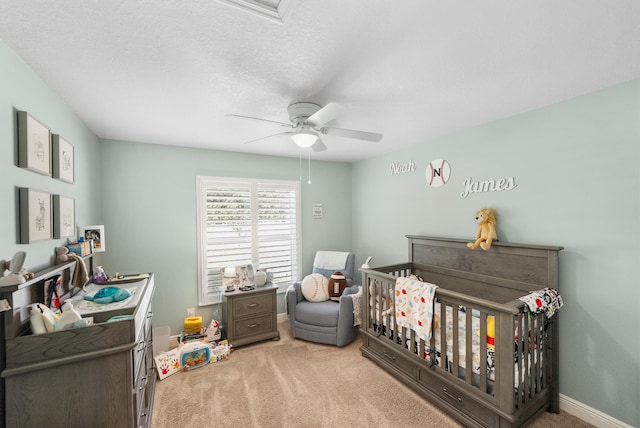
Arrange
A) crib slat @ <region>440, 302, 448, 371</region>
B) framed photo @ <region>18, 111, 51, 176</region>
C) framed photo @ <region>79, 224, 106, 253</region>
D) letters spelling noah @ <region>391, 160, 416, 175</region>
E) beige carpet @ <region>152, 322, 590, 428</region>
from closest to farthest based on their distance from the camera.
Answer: framed photo @ <region>18, 111, 51, 176</region> < beige carpet @ <region>152, 322, 590, 428</region> < crib slat @ <region>440, 302, 448, 371</region> < framed photo @ <region>79, 224, 106, 253</region> < letters spelling noah @ <region>391, 160, 416, 175</region>

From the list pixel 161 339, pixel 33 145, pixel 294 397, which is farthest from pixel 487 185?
pixel 161 339

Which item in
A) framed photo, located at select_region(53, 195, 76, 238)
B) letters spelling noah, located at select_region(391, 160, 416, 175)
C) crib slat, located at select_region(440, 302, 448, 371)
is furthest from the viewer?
letters spelling noah, located at select_region(391, 160, 416, 175)

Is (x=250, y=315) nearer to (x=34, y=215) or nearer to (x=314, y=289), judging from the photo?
(x=314, y=289)

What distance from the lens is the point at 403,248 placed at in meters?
3.52

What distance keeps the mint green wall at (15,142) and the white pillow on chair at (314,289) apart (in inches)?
92.5

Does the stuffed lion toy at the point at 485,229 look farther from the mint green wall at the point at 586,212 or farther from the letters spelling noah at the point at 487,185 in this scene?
the letters spelling noah at the point at 487,185

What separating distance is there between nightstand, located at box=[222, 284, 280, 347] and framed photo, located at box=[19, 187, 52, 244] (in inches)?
72.1

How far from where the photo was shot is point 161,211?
319cm

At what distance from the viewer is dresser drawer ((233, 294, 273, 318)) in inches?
124

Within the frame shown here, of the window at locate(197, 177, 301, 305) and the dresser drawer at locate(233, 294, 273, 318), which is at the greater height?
the window at locate(197, 177, 301, 305)

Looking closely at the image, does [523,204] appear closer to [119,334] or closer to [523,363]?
[523,363]

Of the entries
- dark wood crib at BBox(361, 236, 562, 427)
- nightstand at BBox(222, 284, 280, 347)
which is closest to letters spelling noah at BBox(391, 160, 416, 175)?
dark wood crib at BBox(361, 236, 562, 427)

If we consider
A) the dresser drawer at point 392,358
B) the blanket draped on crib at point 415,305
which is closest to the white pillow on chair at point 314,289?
the dresser drawer at point 392,358

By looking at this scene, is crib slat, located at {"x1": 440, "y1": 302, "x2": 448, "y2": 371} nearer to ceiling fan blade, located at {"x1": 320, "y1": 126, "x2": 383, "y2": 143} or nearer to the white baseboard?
the white baseboard
